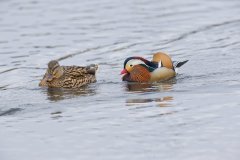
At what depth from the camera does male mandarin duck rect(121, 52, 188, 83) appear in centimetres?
1614

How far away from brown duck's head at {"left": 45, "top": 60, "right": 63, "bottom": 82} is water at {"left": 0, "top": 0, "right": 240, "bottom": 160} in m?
0.30

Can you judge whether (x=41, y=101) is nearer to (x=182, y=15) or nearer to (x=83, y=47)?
(x=83, y=47)

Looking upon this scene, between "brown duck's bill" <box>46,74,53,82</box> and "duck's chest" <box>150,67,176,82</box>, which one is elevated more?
"brown duck's bill" <box>46,74,53,82</box>

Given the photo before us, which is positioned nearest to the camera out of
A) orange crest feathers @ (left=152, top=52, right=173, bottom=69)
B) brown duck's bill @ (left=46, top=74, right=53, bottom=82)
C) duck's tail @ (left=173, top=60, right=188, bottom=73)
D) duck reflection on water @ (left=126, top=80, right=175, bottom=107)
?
duck reflection on water @ (left=126, top=80, right=175, bottom=107)

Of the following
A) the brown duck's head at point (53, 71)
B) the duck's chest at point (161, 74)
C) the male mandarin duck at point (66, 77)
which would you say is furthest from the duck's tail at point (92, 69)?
the duck's chest at point (161, 74)

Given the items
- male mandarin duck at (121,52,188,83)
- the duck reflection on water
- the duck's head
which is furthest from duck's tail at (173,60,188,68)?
the duck reflection on water

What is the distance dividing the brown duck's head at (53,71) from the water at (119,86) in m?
0.30

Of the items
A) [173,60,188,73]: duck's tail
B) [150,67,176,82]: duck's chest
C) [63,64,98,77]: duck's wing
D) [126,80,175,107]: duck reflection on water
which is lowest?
[126,80,175,107]: duck reflection on water

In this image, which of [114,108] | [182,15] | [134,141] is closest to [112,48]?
[182,15]

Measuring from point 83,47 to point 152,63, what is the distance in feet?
11.0

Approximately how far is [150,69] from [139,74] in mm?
247

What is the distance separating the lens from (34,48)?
768 inches

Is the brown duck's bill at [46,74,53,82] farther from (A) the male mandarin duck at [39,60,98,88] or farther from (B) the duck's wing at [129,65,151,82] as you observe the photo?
(B) the duck's wing at [129,65,151,82]

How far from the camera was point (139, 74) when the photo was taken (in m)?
16.1
